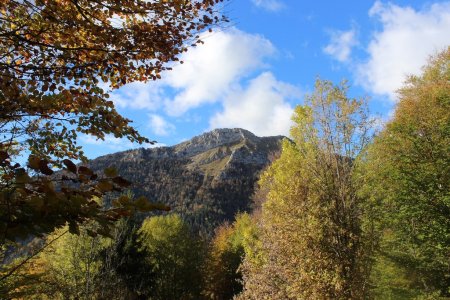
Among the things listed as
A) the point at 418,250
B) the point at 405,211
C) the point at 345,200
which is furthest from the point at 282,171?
the point at 418,250

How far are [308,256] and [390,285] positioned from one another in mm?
7448

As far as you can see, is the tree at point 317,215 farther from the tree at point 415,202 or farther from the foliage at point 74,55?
the foliage at point 74,55

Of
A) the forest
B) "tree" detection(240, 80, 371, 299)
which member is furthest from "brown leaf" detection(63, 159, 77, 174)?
"tree" detection(240, 80, 371, 299)

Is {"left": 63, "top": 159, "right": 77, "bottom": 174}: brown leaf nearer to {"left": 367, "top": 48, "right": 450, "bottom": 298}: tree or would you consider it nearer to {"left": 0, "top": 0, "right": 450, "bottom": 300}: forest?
{"left": 0, "top": 0, "right": 450, "bottom": 300}: forest

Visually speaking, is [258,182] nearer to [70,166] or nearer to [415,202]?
[415,202]

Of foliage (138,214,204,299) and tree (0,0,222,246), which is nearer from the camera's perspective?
tree (0,0,222,246)

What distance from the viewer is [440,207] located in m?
14.2

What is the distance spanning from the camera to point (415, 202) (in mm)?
15133

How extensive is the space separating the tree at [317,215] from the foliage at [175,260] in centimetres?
2051

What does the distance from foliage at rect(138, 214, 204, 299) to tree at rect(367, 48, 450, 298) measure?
779 inches

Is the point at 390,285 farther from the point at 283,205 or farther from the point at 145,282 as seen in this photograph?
the point at 145,282

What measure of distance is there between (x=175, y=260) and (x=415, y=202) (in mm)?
23017

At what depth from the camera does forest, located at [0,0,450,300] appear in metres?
2.41

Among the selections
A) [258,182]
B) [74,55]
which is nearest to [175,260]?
[258,182]
